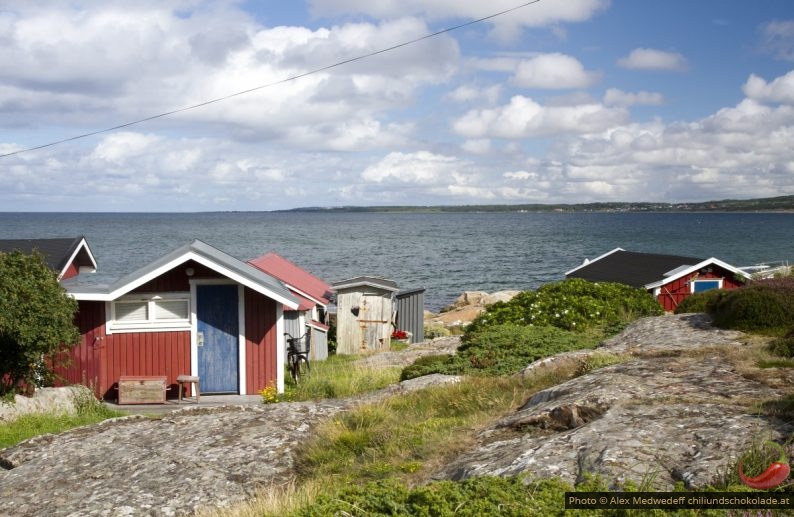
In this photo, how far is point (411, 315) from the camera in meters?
34.1

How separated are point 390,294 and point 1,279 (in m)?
17.2

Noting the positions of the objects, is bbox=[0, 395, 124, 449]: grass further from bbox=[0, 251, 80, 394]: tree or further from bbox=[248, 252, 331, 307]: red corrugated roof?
bbox=[248, 252, 331, 307]: red corrugated roof

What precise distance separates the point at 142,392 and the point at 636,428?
43.3ft

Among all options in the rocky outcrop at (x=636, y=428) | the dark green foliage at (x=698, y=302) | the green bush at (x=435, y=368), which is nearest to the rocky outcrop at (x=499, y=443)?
the rocky outcrop at (x=636, y=428)

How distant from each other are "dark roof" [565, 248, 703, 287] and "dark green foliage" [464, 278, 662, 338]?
11357 millimetres

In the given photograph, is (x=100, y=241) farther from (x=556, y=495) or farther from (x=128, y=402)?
(x=556, y=495)

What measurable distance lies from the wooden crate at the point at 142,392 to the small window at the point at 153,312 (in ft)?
4.64

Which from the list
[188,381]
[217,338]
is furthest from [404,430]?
[217,338]

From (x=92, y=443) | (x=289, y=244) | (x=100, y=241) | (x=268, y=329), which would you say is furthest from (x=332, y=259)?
(x=92, y=443)

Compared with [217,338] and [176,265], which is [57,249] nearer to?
[176,265]

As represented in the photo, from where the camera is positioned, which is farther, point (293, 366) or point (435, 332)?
point (435, 332)

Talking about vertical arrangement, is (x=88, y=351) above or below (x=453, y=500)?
below

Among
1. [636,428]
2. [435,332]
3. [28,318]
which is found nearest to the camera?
[636,428]

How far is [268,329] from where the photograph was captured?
1838 centimetres
